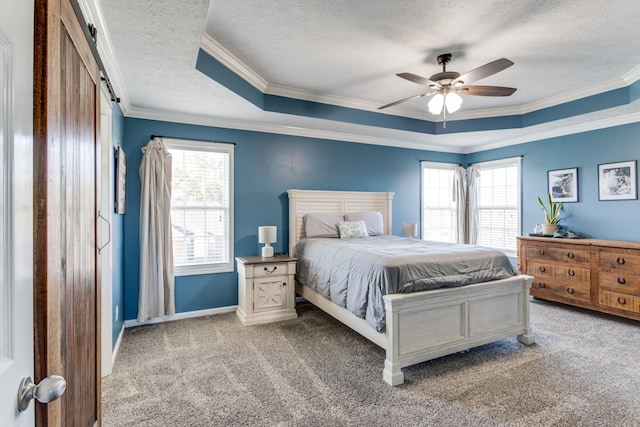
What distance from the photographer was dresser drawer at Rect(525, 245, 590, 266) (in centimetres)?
397

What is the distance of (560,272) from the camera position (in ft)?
13.8

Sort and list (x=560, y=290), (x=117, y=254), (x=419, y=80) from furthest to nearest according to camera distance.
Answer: (x=560, y=290) < (x=117, y=254) < (x=419, y=80)

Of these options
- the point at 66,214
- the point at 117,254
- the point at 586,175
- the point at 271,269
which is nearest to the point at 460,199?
the point at 586,175

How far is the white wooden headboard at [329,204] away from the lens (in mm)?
4469

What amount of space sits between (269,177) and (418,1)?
9.12 ft

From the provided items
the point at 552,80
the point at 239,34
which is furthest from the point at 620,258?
the point at 239,34

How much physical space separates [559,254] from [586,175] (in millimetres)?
1189

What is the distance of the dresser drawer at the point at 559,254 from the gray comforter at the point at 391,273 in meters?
1.62

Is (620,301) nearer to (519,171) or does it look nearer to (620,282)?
(620,282)

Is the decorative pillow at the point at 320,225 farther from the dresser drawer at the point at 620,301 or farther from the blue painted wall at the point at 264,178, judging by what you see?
the dresser drawer at the point at 620,301

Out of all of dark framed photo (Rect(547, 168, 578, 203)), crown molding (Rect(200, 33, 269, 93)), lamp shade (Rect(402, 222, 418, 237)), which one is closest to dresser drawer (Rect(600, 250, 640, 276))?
dark framed photo (Rect(547, 168, 578, 203))

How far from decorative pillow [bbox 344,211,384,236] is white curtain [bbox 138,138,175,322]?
7.96ft

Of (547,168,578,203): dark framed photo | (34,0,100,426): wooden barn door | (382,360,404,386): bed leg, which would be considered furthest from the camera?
(547,168,578,203): dark framed photo

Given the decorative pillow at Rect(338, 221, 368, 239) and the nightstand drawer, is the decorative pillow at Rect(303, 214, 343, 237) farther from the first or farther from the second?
the nightstand drawer
